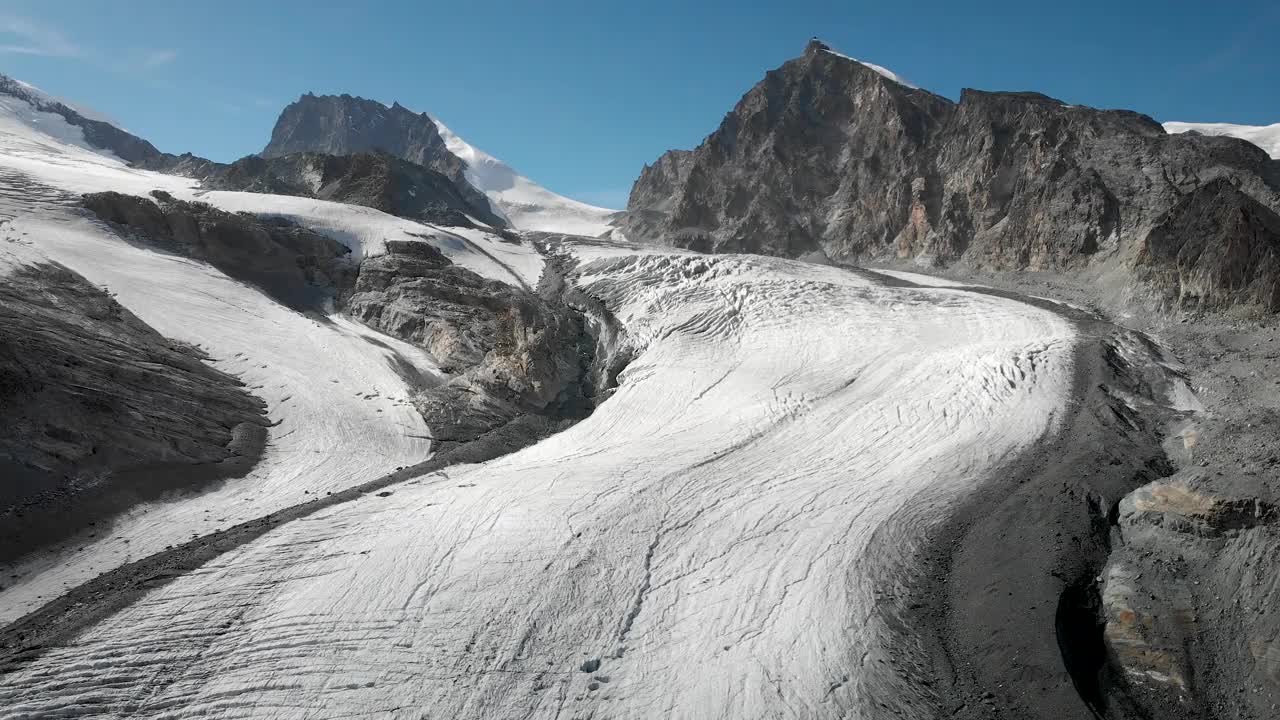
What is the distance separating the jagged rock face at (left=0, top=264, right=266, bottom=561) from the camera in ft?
50.7

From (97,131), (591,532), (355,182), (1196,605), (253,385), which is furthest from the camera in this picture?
(97,131)

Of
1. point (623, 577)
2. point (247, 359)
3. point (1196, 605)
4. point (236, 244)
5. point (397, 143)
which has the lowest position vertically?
point (623, 577)

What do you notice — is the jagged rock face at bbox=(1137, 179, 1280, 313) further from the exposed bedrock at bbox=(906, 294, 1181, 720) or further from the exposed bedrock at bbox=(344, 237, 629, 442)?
the exposed bedrock at bbox=(344, 237, 629, 442)

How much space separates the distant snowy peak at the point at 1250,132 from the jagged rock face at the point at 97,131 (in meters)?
119

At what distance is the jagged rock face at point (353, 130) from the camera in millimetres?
132750

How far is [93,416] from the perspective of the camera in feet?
58.2

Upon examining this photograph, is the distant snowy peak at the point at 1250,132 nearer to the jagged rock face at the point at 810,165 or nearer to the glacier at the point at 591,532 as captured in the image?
the jagged rock face at the point at 810,165

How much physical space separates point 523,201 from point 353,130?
116ft

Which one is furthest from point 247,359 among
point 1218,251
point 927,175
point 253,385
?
point 927,175

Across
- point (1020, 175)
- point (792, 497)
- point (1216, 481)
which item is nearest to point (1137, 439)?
point (1216, 481)

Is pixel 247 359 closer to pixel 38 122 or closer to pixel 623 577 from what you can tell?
pixel 623 577

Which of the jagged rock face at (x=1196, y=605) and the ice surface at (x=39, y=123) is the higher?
the ice surface at (x=39, y=123)

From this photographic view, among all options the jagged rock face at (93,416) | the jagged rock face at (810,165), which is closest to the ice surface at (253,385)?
the jagged rock face at (93,416)

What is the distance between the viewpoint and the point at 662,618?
12.9m
